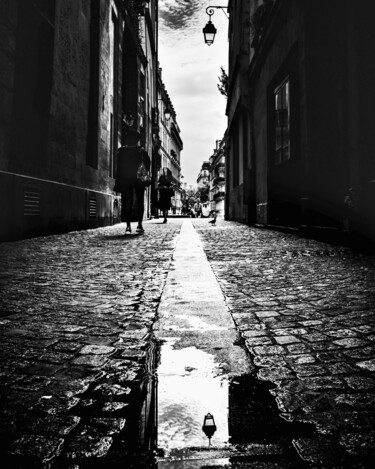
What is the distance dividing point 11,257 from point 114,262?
1.22 m

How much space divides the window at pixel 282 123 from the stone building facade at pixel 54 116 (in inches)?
145

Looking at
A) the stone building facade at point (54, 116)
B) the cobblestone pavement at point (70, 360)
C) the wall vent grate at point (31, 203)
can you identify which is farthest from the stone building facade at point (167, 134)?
the cobblestone pavement at point (70, 360)

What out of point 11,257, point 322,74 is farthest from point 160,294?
point 322,74

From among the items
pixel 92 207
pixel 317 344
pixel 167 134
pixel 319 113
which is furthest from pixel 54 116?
pixel 167 134

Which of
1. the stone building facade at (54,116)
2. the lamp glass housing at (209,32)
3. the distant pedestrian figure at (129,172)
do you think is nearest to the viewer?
the stone building facade at (54,116)

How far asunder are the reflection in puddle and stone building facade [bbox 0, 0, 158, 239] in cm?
544

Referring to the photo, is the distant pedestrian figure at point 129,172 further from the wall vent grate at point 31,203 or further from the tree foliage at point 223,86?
the tree foliage at point 223,86

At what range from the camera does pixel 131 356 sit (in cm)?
171

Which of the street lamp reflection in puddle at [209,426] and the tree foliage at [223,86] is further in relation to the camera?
the tree foliage at [223,86]

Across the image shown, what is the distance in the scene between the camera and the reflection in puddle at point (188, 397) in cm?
107

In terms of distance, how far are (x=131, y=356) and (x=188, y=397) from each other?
454mm

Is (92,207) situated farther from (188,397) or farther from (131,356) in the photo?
(188,397)

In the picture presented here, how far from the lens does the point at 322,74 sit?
7812 mm

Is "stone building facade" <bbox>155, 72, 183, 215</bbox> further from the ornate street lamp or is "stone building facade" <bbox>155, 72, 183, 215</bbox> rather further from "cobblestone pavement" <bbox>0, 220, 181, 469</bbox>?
"cobblestone pavement" <bbox>0, 220, 181, 469</bbox>
